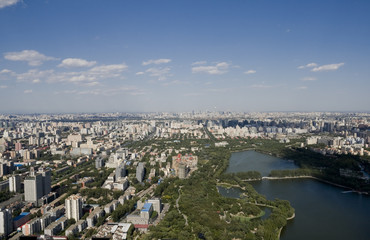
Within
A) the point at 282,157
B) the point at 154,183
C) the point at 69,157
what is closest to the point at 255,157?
the point at 282,157

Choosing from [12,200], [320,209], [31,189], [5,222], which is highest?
[31,189]

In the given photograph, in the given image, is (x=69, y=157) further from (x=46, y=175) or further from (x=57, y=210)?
(x=57, y=210)

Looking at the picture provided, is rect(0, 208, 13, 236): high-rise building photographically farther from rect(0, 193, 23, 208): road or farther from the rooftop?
the rooftop

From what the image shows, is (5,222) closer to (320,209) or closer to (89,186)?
(89,186)

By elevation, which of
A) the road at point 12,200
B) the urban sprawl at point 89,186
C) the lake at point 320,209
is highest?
the urban sprawl at point 89,186

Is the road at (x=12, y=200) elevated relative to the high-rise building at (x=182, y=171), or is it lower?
lower

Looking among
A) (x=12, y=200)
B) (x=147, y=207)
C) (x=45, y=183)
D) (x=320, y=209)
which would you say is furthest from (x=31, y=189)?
(x=320, y=209)


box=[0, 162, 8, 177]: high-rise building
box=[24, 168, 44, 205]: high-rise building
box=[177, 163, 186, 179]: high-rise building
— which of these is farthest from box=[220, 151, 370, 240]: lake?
box=[0, 162, 8, 177]: high-rise building

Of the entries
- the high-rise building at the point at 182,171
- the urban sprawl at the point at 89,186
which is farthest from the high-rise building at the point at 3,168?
the high-rise building at the point at 182,171

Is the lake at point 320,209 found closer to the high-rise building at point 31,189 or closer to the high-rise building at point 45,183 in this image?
the high-rise building at point 45,183

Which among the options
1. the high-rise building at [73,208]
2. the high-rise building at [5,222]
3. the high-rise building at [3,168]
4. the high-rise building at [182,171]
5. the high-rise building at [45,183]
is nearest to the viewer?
the high-rise building at [5,222]
